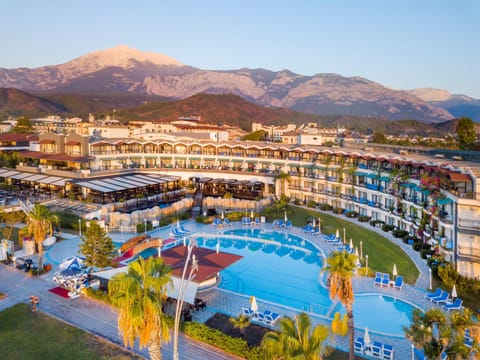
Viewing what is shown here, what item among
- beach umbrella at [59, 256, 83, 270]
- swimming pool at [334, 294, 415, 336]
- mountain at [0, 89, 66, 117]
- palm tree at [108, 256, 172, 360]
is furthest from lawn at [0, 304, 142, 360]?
mountain at [0, 89, 66, 117]

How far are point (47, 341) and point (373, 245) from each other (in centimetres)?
2410

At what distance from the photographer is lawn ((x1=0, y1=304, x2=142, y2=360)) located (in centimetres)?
1398

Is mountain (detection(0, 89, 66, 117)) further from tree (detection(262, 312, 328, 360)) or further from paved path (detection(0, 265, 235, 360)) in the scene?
tree (detection(262, 312, 328, 360))

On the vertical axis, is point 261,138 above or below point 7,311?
above

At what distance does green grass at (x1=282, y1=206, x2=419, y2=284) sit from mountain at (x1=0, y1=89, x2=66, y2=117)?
155 meters

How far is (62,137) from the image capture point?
51.1 m

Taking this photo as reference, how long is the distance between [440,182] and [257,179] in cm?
2654

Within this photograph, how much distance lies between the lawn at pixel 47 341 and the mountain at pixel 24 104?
16493 centimetres

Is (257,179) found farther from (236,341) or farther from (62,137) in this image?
(236,341)

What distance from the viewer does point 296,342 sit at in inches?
400

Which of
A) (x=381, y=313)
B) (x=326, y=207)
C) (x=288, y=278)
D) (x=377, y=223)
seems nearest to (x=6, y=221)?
(x=288, y=278)

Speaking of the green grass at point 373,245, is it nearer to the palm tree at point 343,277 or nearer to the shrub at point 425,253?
the shrub at point 425,253

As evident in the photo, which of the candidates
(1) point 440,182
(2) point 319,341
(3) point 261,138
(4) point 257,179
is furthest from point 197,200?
(3) point 261,138

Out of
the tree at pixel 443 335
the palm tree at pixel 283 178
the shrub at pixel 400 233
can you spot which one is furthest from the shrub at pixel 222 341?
the palm tree at pixel 283 178
